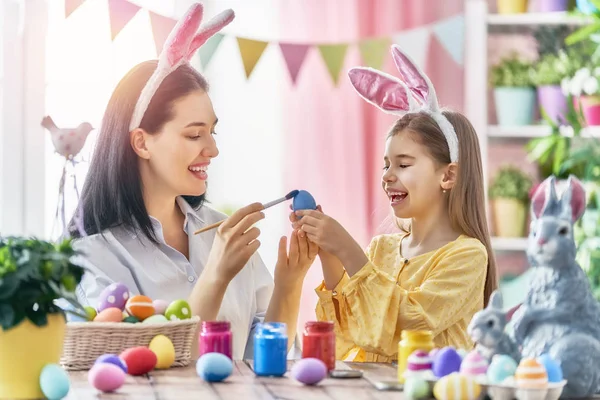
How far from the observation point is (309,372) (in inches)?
54.7

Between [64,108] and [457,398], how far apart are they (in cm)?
227

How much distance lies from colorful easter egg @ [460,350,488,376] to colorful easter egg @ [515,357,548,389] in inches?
2.4

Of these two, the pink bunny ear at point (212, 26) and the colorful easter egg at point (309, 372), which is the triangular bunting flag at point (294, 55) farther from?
the colorful easter egg at point (309, 372)

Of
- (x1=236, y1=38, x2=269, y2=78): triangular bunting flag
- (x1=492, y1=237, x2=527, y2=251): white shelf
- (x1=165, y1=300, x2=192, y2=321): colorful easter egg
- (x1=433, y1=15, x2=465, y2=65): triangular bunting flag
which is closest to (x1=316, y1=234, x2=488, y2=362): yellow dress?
(x1=165, y1=300, x2=192, y2=321): colorful easter egg

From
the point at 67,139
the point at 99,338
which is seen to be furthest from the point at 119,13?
the point at 99,338

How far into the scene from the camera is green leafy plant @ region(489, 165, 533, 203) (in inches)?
143

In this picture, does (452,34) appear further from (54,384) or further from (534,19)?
(54,384)

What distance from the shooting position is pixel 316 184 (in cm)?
360

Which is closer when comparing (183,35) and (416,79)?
(183,35)

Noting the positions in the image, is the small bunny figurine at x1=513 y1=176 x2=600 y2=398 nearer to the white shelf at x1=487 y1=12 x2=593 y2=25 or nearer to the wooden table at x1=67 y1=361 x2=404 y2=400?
the wooden table at x1=67 y1=361 x2=404 y2=400

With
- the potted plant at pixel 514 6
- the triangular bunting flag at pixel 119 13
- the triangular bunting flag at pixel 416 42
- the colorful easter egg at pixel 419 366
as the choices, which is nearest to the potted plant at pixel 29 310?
the colorful easter egg at pixel 419 366

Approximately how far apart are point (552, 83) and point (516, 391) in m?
2.60

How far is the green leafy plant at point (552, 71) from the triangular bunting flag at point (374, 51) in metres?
0.62

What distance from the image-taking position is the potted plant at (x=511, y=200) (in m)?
3.62
